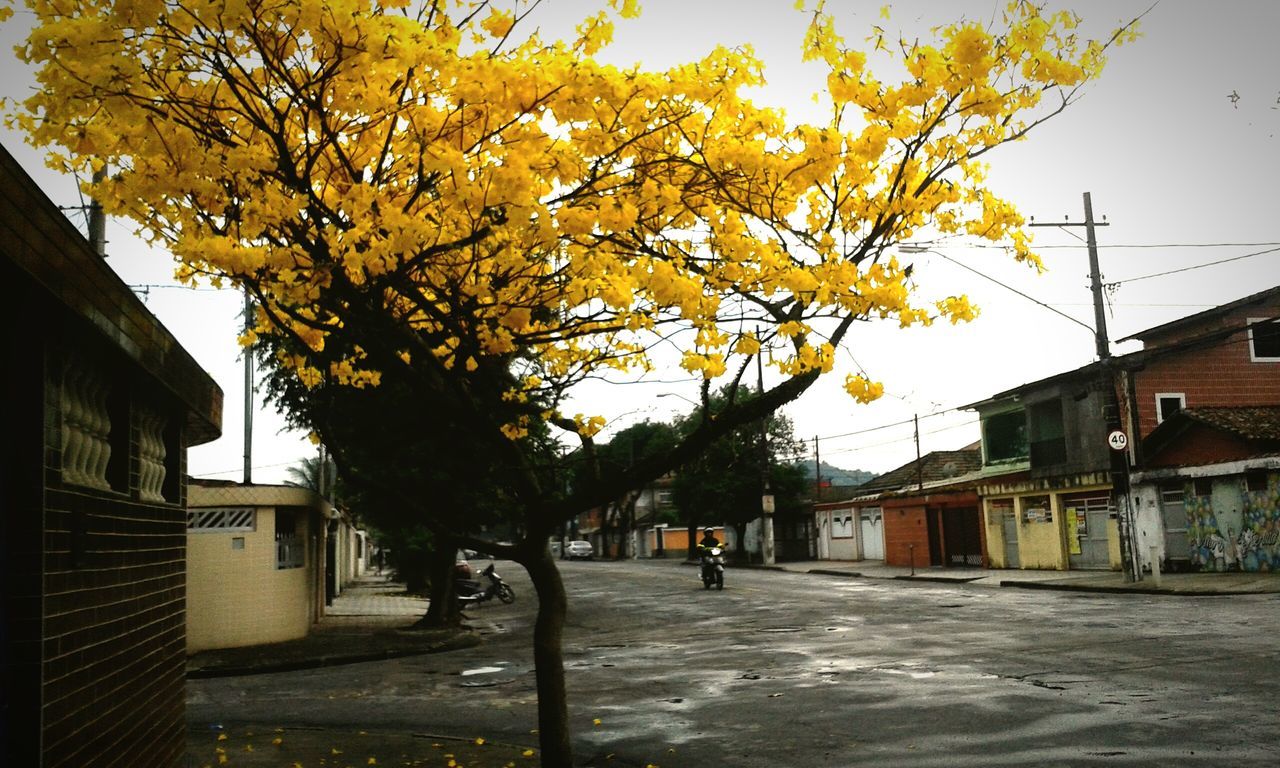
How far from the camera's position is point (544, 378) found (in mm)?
9461

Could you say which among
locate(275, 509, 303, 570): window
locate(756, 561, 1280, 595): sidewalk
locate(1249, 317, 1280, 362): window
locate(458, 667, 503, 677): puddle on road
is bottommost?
locate(756, 561, 1280, 595): sidewalk

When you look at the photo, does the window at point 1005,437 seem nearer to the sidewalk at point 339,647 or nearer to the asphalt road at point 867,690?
the asphalt road at point 867,690

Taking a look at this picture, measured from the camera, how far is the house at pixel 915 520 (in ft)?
136

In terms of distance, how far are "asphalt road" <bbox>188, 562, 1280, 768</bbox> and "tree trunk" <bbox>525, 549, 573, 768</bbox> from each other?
1.26m

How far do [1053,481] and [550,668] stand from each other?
3038 cm

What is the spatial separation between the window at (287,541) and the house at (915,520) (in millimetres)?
26563

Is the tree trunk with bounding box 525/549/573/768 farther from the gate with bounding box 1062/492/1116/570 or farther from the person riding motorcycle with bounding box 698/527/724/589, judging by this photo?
the gate with bounding box 1062/492/1116/570

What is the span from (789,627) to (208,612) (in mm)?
9802

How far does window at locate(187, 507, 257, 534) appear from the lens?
18.1 m

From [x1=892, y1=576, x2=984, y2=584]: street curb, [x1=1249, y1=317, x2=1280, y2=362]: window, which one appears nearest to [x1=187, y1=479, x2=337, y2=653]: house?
[x1=892, y1=576, x2=984, y2=584]: street curb

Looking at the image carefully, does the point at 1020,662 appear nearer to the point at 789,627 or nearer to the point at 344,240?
the point at 789,627

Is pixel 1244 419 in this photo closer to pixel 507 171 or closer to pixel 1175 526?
pixel 1175 526

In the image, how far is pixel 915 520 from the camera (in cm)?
4375

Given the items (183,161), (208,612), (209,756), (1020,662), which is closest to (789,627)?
(1020,662)
